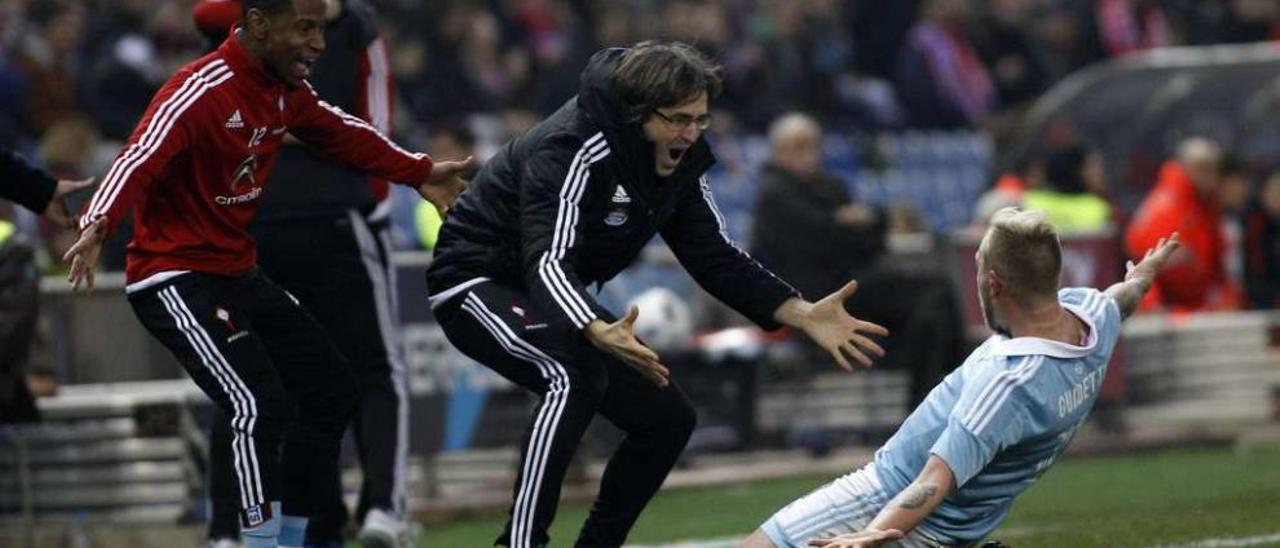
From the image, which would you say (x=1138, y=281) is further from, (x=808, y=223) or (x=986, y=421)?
(x=808, y=223)

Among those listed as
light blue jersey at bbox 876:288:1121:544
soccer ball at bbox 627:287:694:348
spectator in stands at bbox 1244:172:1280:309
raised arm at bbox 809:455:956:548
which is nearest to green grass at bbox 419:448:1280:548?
soccer ball at bbox 627:287:694:348

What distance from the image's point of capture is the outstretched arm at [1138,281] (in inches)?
309

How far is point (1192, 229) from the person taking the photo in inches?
719

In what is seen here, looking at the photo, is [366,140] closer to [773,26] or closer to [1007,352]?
[1007,352]

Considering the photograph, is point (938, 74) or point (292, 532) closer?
point (292, 532)

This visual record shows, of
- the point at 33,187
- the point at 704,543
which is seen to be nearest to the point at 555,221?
the point at 33,187

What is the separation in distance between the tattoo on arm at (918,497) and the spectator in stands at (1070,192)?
11.1m

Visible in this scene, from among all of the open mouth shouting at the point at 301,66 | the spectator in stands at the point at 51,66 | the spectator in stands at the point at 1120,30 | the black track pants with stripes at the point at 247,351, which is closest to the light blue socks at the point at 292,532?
the black track pants with stripes at the point at 247,351

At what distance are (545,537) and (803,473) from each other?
21.9 feet

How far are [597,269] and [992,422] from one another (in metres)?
1.89

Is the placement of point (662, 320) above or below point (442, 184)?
below

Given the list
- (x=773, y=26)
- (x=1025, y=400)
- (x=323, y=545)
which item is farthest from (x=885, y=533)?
(x=773, y=26)

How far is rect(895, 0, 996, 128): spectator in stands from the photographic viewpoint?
23.8 metres

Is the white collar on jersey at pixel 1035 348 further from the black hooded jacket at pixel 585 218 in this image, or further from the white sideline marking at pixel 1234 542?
the white sideline marking at pixel 1234 542
